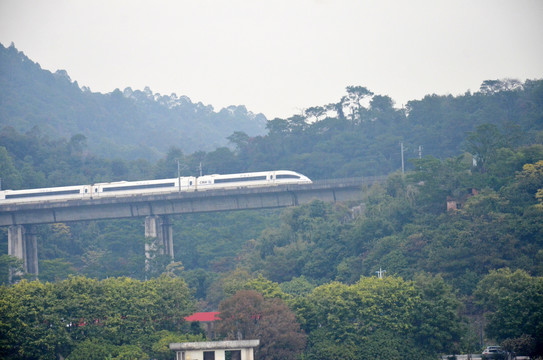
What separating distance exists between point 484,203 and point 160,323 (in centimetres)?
2807

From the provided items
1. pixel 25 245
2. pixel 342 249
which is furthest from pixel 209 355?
pixel 25 245

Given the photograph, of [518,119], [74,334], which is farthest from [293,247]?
[518,119]

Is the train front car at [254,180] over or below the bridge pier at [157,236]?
over

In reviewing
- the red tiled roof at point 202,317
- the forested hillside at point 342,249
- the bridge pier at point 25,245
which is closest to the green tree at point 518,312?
the forested hillside at point 342,249

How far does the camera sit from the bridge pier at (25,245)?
295 feet

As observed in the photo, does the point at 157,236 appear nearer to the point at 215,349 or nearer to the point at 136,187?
the point at 136,187

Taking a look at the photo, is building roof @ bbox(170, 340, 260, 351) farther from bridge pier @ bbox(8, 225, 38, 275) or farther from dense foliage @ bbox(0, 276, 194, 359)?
bridge pier @ bbox(8, 225, 38, 275)

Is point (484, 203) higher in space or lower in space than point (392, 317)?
higher

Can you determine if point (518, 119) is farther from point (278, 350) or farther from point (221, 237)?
point (278, 350)

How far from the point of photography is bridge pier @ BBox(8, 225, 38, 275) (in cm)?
9000

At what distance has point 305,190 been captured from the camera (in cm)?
8750

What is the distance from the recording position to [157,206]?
90.8 m

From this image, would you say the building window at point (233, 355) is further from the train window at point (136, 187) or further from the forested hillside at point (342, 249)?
the train window at point (136, 187)

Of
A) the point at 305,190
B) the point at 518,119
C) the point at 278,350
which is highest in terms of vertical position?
the point at 518,119
